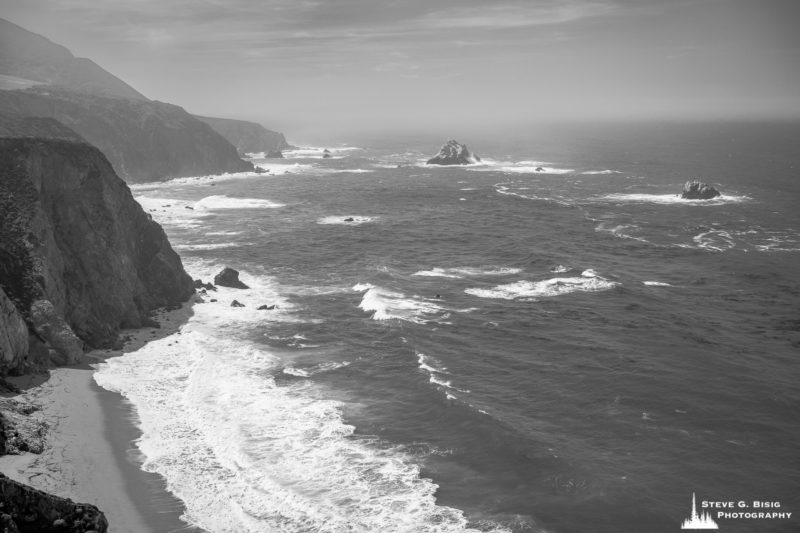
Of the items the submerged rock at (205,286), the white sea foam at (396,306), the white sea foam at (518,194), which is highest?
Answer: the white sea foam at (518,194)

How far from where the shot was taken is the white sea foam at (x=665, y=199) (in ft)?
389

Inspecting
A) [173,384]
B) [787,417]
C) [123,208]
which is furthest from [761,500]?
[123,208]

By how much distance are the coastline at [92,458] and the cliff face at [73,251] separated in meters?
3.61

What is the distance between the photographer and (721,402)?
136 feet

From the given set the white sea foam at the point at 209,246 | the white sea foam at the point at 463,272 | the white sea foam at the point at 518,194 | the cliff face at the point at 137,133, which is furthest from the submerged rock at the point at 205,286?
the cliff face at the point at 137,133

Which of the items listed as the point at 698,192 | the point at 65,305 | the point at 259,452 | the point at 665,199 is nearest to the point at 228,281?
the point at 65,305

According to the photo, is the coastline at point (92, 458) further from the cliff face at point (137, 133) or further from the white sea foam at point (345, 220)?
the cliff face at point (137, 133)

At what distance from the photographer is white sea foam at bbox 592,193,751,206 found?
118500mm

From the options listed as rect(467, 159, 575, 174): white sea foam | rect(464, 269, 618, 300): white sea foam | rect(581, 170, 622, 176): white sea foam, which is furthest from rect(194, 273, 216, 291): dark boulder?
rect(581, 170, 622, 176): white sea foam

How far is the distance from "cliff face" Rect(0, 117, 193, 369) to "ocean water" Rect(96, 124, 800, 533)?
481cm

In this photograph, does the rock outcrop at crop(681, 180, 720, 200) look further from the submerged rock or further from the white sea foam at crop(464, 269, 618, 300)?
the submerged rock

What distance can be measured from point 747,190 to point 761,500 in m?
118

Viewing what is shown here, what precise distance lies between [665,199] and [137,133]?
132887 millimetres

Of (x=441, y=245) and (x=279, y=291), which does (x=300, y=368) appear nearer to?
(x=279, y=291)
